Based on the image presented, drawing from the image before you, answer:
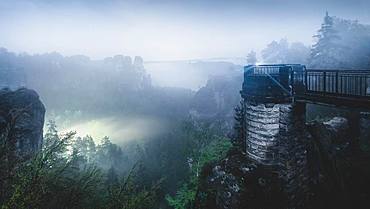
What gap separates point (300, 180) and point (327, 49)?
35.2m

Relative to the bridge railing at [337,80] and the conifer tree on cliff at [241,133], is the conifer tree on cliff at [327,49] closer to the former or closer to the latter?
the conifer tree on cliff at [241,133]

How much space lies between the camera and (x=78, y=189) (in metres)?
6.53

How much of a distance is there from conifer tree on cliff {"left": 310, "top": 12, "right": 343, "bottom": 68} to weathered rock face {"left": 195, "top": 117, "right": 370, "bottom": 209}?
26136 millimetres

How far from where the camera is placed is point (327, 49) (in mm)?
40844

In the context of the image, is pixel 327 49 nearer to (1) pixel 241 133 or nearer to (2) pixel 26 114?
(1) pixel 241 133

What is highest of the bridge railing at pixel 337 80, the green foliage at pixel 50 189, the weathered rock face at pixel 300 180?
the bridge railing at pixel 337 80

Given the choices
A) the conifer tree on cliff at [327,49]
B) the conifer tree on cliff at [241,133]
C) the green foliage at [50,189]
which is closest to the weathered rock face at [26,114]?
the green foliage at [50,189]

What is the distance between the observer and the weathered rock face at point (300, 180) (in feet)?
41.2

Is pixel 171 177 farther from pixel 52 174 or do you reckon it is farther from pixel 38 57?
pixel 38 57

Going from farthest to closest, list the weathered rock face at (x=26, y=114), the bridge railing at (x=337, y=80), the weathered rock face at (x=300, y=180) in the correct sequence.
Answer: the weathered rock face at (x=26, y=114) < the weathered rock face at (x=300, y=180) < the bridge railing at (x=337, y=80)

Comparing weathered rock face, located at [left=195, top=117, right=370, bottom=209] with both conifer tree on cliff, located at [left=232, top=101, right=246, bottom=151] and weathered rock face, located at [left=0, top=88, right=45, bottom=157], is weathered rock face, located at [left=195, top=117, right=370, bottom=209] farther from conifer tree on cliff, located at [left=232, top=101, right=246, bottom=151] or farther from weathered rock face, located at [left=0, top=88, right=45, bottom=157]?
weathered rock face, located at [left=0, top=88, right=45, bottom=157]

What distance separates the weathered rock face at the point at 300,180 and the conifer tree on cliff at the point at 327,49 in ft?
85.7

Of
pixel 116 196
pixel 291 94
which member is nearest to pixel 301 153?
pixel 291 94

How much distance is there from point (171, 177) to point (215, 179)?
37.6 metres
